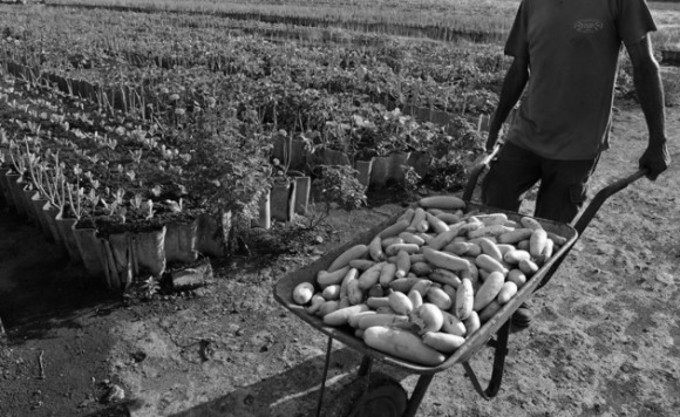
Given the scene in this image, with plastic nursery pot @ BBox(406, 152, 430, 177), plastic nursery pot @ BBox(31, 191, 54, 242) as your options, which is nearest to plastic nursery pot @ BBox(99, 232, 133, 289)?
plastic nursery pot @ BBox(31, 191, 54, 242)

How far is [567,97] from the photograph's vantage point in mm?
2967

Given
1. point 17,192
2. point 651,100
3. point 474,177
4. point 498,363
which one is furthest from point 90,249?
point 651,100

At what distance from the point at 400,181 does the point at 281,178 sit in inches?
59.0

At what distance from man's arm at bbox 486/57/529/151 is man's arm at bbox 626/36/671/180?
26.2 inches

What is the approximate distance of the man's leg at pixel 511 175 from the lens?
3.25m

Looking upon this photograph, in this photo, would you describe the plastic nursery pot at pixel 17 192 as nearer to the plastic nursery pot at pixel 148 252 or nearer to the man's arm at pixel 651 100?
the plastic nursery pot at pixel 148 252

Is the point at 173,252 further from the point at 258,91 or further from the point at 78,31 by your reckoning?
the point at 78,31

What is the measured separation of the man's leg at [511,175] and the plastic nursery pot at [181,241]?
2.07m

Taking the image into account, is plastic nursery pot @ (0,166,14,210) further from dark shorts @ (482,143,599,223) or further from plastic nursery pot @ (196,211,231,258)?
dark shorts @ (482,143,599,223)

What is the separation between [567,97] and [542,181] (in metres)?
0.54

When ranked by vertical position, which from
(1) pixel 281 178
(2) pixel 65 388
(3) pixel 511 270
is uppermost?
(3) pixel 511 270

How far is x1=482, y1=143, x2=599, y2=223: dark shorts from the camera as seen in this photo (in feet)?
10.1

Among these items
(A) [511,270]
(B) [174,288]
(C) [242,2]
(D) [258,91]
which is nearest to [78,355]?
(B) [174,288]

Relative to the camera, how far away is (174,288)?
12.3 feet
